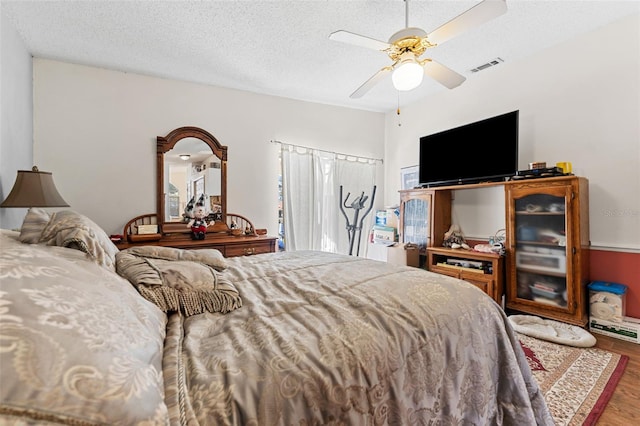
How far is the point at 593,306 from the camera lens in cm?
238

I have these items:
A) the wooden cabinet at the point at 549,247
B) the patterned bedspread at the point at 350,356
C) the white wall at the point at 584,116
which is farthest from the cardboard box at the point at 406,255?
the patterned bedspread at the point at 350,356

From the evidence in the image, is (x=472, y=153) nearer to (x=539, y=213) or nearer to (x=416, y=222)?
(x=539, y=213)

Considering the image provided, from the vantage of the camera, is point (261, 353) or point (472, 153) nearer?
point (261, 353)

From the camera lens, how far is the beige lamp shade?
1.94m

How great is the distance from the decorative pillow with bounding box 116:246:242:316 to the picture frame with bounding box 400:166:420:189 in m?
3.54

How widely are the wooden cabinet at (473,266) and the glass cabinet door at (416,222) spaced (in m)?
0.25

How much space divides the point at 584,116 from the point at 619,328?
6.18 feet

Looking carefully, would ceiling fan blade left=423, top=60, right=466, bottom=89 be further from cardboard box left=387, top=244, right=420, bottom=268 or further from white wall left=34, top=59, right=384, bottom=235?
white wall left=34, top=59, right=384, bottom=235

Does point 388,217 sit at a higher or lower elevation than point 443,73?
lower

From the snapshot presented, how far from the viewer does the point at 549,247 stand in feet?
8.32

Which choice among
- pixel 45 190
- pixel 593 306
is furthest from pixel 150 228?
pixel 593 306

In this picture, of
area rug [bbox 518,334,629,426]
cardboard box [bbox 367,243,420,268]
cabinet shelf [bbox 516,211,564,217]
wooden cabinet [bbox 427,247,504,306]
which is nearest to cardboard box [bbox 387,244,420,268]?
cardboard box [bbox 367,243,420,268]

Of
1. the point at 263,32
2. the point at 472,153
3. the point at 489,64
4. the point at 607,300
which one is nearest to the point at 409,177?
the point at 472,153

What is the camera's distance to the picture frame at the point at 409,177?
4.11 m
